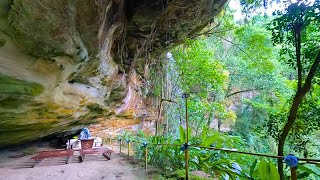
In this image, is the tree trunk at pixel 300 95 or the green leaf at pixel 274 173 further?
the tree trunk at pixel 300 95

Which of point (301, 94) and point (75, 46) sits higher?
point (75, 46)

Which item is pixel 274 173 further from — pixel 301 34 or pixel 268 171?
pixel 301 34

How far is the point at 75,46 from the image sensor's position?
309 cm

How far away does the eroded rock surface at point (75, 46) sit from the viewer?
2500mm

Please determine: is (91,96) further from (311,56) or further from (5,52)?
(311,56)

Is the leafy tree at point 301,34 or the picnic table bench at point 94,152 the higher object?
the leafy tree at point 301,34

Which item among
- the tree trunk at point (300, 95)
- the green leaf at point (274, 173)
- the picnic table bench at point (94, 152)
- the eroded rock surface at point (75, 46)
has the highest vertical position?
the eroded rock surface at point (75, 46)

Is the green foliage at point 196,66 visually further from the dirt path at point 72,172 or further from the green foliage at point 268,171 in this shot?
the green foliage at point 268,171

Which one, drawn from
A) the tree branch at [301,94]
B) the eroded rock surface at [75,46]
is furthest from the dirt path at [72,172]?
the tree branch at [301,94]

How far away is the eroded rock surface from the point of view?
2.50m

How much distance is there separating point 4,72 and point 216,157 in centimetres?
380

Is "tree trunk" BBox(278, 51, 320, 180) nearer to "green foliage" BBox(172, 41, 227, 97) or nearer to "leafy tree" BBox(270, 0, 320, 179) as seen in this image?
"leafy tree" BBox(270, 0, 320, 179)

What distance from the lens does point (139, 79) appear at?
8.89m

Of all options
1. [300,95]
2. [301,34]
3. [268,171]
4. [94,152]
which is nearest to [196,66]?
[94,152]
